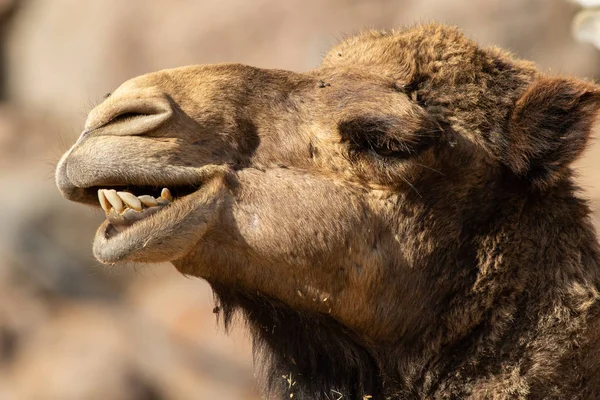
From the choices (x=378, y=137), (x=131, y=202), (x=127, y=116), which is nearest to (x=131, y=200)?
(x=131, y=202)

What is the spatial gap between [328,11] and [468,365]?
11689 millimetres

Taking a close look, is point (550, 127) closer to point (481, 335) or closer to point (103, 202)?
point (481, 335)

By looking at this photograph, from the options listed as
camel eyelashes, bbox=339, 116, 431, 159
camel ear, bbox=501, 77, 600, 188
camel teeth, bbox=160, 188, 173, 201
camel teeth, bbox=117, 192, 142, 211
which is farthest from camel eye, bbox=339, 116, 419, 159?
camel teeth, bbox=117, 192, 142, 211

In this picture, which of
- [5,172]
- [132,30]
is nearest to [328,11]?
[132,30]

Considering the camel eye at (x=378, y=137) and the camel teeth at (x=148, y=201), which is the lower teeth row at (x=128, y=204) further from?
the camel eye at (x=378, y=137)

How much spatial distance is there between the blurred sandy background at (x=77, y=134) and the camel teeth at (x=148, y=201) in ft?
14.0

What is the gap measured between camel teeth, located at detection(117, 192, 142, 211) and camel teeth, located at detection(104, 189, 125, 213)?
0.02 m

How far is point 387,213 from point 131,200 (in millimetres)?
1062

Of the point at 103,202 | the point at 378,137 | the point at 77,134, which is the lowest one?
the point at 77,134

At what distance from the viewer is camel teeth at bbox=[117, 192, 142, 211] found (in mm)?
3881

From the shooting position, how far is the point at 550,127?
4.29 meters

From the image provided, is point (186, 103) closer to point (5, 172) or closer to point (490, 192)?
point (490, 192)

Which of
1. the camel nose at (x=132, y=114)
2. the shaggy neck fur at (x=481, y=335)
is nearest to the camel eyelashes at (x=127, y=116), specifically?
the camel nose at (x=132, y=114)

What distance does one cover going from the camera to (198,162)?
3.98 metres
